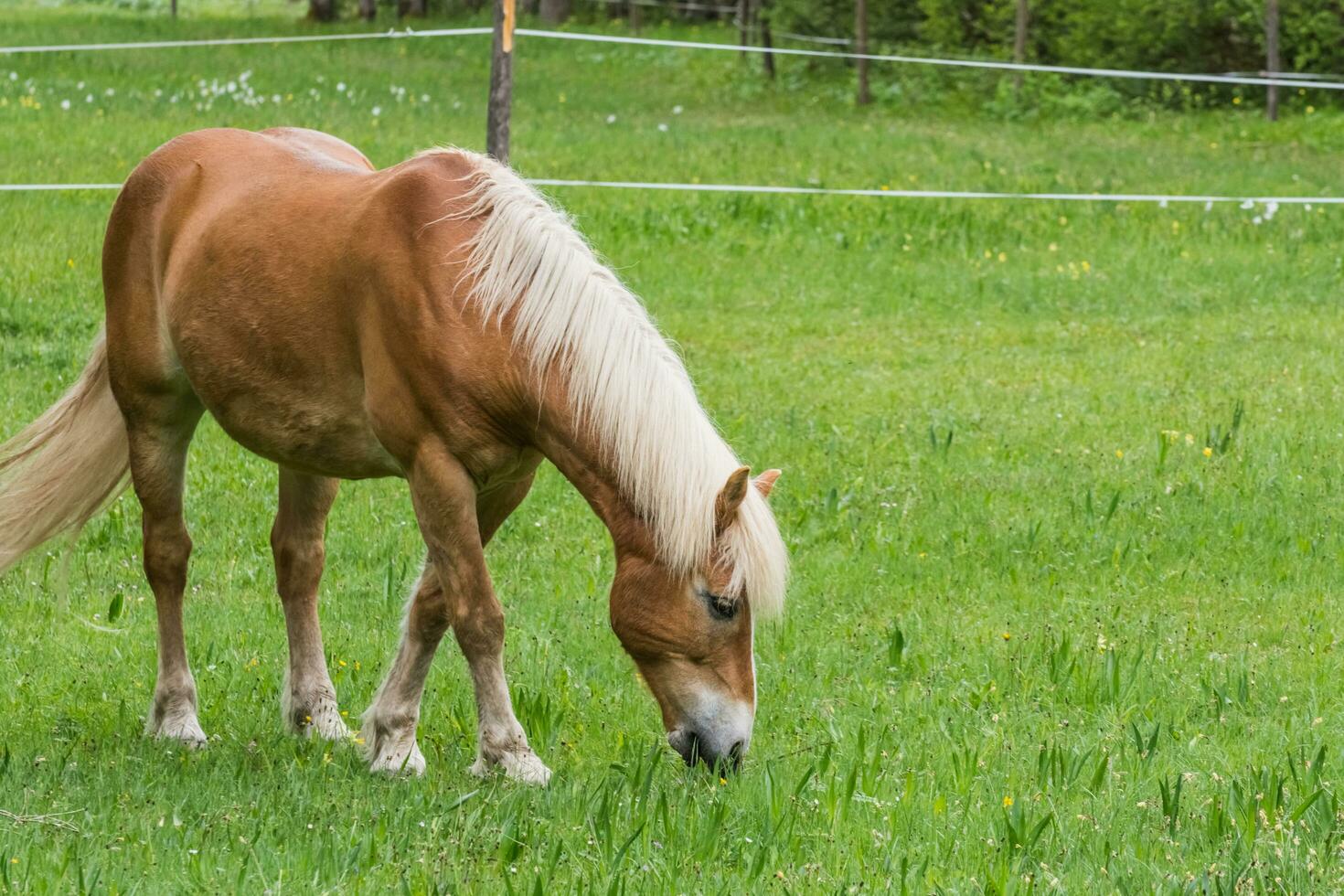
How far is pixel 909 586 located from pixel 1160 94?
18621 mm

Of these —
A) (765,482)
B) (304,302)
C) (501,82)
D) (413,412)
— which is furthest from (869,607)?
(501,82)

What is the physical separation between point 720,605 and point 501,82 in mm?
8099

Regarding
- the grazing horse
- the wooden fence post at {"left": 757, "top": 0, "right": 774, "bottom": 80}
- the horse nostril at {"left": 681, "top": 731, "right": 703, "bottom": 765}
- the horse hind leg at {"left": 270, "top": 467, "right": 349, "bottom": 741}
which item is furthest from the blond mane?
the wooden fence post at {"left": 757, "top": 0, "right": 774, "bottom": 80}

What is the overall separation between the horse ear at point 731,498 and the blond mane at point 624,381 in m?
0.02

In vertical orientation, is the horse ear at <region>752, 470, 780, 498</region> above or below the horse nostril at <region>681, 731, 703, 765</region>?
above

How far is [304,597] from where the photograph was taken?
5.10 metres

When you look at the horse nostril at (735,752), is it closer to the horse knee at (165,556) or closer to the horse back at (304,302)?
the horse back at (304,302)

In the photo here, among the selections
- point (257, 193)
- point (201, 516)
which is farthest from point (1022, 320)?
point (257, 193)

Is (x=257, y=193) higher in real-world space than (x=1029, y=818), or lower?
higher

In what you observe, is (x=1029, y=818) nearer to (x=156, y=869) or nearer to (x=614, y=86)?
(x=156, y=869)

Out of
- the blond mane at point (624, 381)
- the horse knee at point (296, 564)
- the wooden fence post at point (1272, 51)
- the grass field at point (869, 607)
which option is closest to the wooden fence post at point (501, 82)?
the grass field at point (869, 607)

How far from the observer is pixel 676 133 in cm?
1902

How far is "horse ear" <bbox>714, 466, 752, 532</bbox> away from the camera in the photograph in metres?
3.80

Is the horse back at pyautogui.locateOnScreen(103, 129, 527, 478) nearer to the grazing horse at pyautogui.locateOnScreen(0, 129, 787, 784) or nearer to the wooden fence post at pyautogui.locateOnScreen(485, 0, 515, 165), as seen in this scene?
the grazing horse at pyautogui.locateOnScreen(0, 129, 787, 784)
